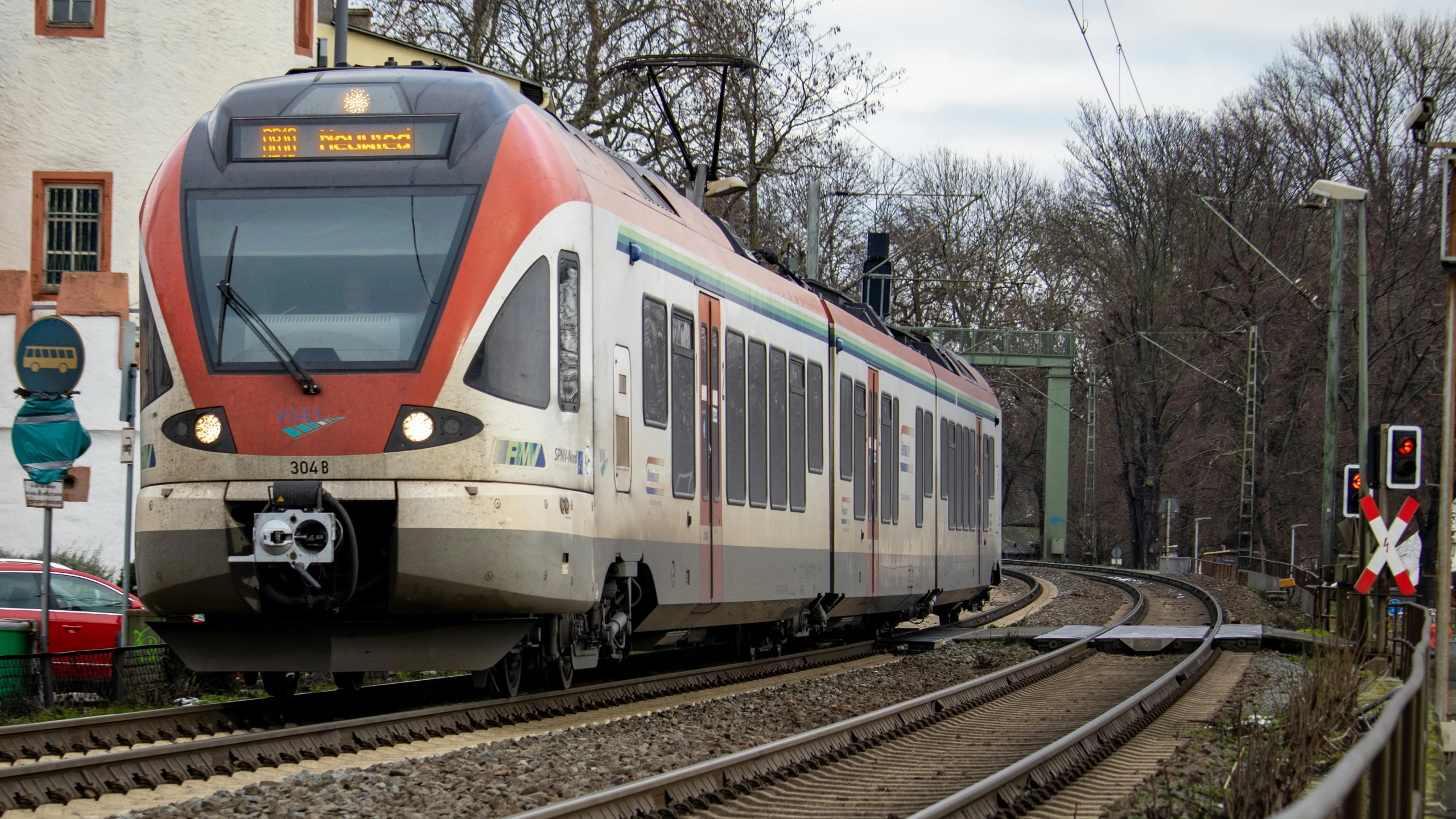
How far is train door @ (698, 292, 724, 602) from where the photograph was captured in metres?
11.7

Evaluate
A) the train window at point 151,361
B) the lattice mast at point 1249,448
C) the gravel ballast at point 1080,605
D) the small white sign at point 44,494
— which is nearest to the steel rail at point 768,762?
the train window at point 151,361

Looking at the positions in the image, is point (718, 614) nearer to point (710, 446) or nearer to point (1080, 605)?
point (710, 446)

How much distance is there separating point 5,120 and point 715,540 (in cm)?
1422

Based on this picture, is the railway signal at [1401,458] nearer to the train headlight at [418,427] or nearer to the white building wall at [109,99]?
the train headlight at [418,427]

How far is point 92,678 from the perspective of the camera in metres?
10.9

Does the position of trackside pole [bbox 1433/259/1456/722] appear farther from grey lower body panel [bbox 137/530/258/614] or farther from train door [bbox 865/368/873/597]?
grey lower body panel [bbox 137/530/258/614]

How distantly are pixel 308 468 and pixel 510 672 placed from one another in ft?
6.88

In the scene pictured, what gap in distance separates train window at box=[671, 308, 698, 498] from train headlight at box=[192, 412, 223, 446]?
10.5 ft

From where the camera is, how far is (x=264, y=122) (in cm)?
955

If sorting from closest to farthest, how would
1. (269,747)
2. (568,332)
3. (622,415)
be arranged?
1. (269,747)
2. (568,332)
3. (622,415)

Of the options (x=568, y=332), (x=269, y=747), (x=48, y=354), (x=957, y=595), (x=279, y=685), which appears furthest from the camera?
(x=957, y=595)

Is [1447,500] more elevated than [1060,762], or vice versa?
[1447,500]

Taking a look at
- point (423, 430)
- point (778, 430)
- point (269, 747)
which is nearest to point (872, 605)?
point (778, 430)

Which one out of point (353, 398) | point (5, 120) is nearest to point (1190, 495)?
point (5, 120)
